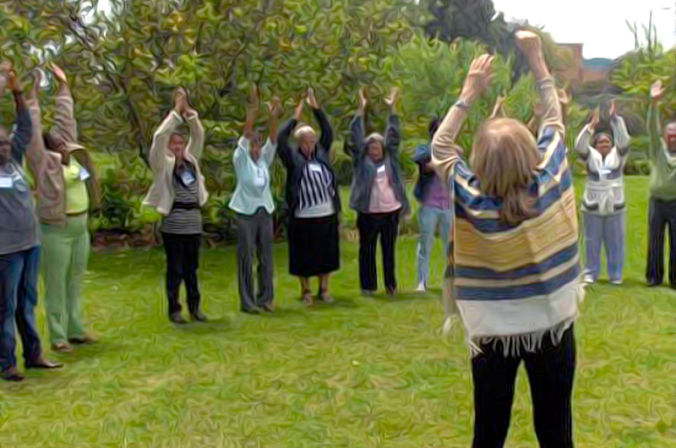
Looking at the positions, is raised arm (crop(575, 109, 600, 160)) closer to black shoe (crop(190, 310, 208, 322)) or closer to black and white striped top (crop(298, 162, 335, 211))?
black and white striped top (crop(298, 162, 335, 211))

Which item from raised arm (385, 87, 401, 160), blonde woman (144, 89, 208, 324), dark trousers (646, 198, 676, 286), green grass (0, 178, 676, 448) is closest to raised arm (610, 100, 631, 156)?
dark trousers (646, 198, 676, 286)

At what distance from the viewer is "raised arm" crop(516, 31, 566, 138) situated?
11.1 ft

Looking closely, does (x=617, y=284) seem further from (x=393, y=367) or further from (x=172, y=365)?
(x=172, y=365)

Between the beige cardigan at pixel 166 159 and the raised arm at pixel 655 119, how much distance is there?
165 inches

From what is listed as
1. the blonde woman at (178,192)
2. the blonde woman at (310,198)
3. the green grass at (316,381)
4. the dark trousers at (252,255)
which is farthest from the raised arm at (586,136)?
the blonde woman at (178,192)

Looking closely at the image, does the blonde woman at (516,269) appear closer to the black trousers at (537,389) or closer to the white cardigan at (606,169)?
the black trousers at (537,389)

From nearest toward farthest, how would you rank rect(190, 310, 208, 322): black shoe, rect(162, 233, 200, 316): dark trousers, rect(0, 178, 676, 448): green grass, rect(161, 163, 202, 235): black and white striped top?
rect(0, 178, 676, 448): green grass, rect(161, 163, 202, 235): black and white striped top, rect(162, 233, 200, 316): dark trousers, rect(190, 310, 208, 322): black shoe

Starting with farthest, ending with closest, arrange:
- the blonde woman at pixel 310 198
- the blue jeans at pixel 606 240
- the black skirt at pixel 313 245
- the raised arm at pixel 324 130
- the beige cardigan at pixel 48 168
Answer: the blue jeans at pixel 606 240, the black skirt at pixel 313 245, the raised arm at pixel 324 130, the blonde woman at pixel 310 198, the beige cardigan at pixel 48 168

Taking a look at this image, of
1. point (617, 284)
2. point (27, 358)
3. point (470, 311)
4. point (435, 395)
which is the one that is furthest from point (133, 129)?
point (470, 311)

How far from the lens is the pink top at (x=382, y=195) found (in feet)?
27.8

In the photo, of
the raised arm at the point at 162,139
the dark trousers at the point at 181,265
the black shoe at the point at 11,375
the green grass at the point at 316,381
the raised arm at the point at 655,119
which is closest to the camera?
the green grass at the point at 316,381

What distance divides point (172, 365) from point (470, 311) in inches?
143

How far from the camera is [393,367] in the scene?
617cm

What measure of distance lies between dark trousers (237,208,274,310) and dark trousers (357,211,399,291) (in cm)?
108
